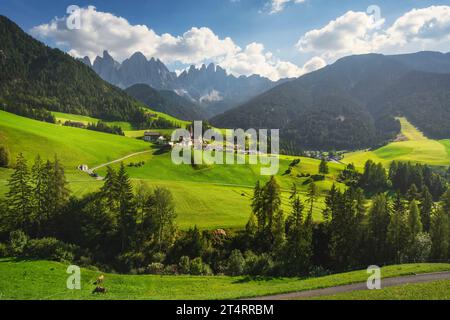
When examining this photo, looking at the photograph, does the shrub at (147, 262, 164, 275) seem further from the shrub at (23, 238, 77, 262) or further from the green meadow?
the shrub at (23, 238, 77, 262)

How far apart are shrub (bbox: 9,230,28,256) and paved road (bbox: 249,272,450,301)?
45.7 m

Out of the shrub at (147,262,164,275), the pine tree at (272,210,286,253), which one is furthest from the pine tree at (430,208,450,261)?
the shrub at (147,262,164,275)

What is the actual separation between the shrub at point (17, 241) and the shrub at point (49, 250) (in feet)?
2.46

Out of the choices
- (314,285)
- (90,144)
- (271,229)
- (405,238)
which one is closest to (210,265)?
(271,229)

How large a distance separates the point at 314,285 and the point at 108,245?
45.1 m

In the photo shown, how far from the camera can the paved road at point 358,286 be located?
104ft

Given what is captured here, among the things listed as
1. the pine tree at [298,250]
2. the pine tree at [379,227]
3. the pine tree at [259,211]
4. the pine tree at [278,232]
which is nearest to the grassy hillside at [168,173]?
the pine tree at [259,211]

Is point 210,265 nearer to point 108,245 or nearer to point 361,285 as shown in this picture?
point 108,245

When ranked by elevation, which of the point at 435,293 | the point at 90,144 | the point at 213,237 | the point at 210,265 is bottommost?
the point at 210,265

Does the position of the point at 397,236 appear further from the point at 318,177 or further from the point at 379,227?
the point at 318,177

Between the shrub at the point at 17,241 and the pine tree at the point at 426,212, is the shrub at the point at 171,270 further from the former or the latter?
the pine tree at the point at 426,212

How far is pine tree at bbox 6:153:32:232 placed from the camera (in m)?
61.2

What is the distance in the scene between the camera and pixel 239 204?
87812 millimetres
